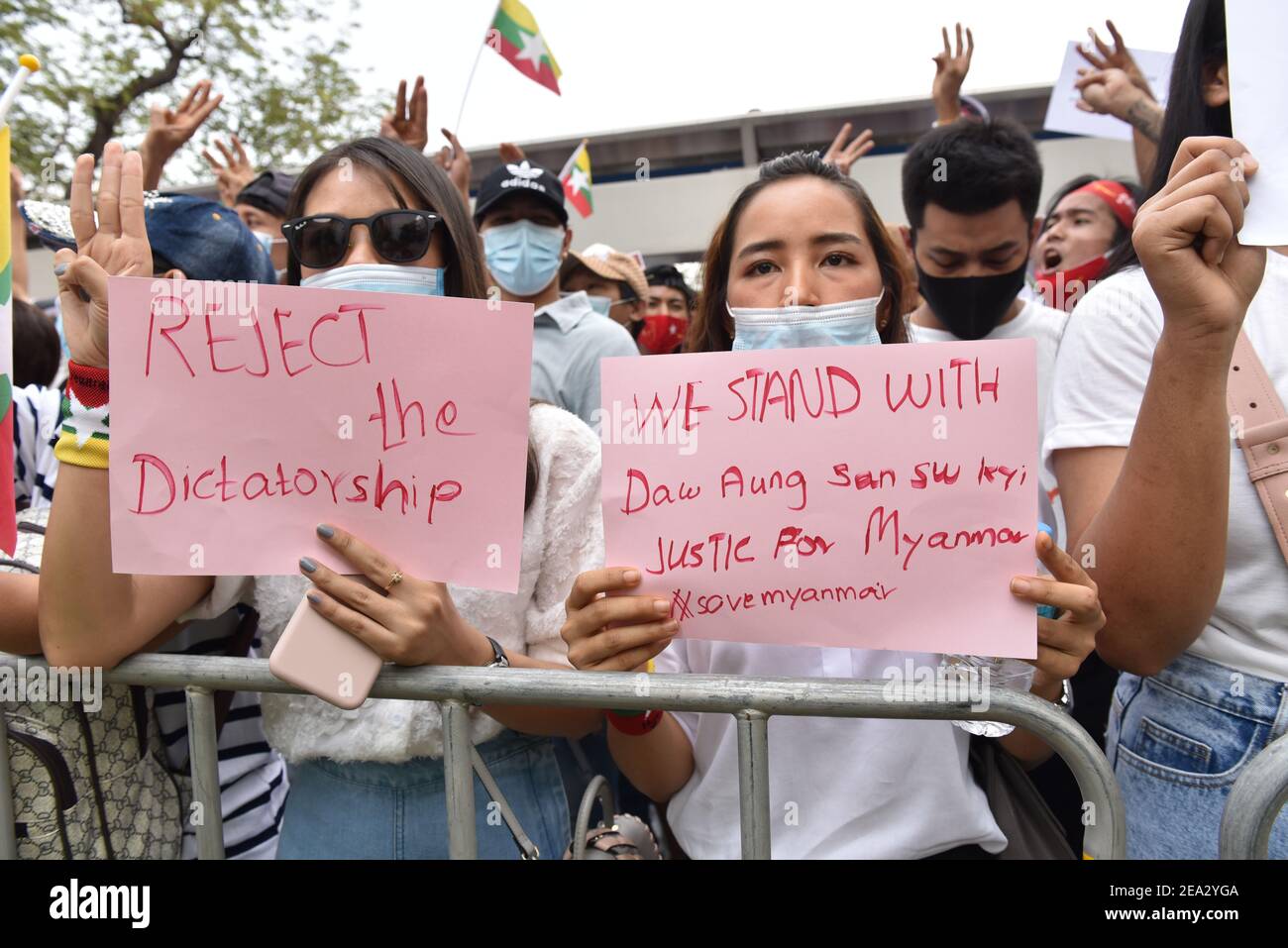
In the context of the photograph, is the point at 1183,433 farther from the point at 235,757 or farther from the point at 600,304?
the point at 600,304

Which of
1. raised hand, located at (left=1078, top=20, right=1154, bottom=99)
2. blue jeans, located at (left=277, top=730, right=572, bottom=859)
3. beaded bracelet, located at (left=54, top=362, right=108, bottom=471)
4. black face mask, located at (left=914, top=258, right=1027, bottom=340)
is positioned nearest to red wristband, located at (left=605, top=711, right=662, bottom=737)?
blue jeans, located at (left=277, top=730, right=572, bottom=859)

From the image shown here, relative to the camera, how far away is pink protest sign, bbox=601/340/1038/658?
1.31 meters

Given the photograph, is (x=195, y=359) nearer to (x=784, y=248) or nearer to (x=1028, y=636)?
(x=784, y=248)

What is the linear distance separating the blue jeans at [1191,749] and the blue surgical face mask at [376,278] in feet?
4.89

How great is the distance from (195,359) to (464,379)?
16.5 inches

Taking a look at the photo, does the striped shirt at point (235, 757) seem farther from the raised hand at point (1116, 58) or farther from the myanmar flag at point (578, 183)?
the myanmar flag at point (578, 183)

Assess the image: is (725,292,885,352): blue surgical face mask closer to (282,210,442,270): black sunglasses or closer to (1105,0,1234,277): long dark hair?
(1105,0,1234,277): long dark hair

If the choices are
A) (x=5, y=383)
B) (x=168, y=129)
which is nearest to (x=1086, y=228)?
(x=168, y=129)

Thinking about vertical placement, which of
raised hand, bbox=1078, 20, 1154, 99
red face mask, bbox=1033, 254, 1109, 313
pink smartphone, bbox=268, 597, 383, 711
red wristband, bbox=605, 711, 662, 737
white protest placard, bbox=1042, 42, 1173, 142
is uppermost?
white protest placard, bbox=1042, 42, 1173, 142

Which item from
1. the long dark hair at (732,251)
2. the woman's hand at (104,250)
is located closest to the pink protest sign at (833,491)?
the long dark hair at (732,251)

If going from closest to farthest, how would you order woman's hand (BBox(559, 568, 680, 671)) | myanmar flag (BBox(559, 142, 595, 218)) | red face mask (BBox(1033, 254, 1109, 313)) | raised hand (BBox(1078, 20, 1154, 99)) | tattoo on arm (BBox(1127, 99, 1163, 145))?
woman's hand (BBox(559, 568, 680, 671)), tattoo on arm (BBox(1127, 99, 1163, 145)), raised hand (BBox(1078, 20, 1154, 99)), red face mask (BBox(1033, 254, 1109, 313)), myanmar flag (BBox(559, 142, 595, 218))

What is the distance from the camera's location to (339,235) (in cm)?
170

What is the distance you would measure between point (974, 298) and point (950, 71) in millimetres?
1695

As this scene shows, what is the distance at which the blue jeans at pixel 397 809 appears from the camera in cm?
162
